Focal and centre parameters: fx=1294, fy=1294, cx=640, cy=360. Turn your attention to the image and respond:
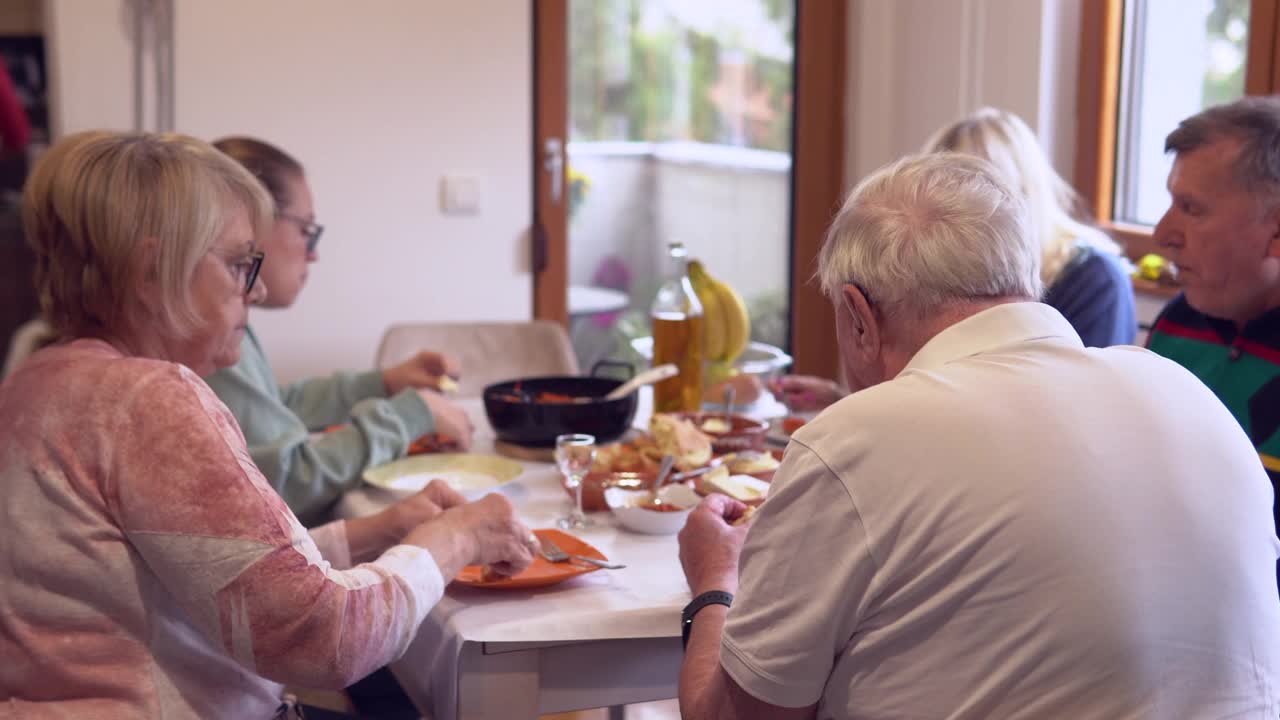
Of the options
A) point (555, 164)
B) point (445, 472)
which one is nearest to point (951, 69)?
point (555, 164)

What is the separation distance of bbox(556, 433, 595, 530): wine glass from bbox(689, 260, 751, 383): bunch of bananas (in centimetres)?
66

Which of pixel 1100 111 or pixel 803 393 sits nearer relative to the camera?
pixel 803 393

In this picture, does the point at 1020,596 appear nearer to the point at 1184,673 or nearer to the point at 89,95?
the point at 1184,673

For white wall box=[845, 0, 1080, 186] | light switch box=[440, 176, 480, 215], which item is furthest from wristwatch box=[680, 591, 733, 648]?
light switch box=[440, 176, 480, 215]

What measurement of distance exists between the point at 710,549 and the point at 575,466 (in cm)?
41

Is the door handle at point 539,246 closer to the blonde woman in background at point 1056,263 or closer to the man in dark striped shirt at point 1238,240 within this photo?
the blonde woman in background at point 1056,263

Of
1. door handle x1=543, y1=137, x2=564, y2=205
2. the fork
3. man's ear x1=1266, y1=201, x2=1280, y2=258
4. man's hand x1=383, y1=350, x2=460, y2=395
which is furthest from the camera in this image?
door handle x1=543, y1=137, x2=564, y2=205

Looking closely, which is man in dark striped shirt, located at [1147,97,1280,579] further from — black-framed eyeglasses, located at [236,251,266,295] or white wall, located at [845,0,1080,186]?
white wall, located at [845,0,1080,186]

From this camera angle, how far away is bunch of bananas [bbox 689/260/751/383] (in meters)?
2.44

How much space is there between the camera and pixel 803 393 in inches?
98.4

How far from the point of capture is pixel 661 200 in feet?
14.2

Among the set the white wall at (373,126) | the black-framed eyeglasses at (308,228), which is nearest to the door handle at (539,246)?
the white wall at (373,126)

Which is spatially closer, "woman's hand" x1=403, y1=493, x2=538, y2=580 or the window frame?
"woman's hand" x1=403, y1=493, x2=538, y2=580

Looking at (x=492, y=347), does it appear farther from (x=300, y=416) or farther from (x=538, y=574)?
(x=538, y=574)
